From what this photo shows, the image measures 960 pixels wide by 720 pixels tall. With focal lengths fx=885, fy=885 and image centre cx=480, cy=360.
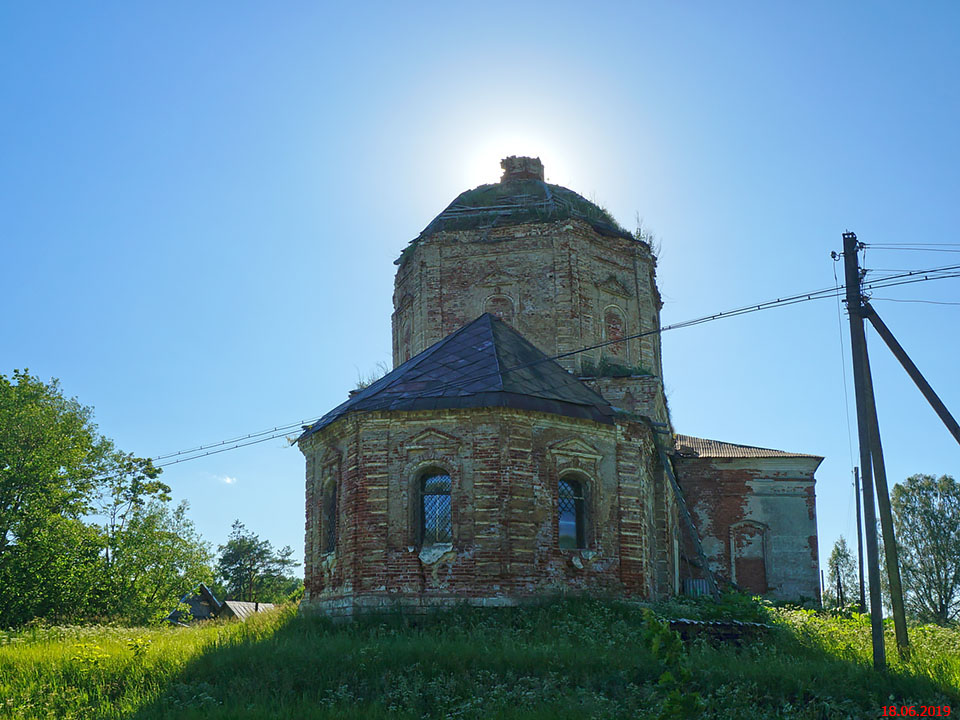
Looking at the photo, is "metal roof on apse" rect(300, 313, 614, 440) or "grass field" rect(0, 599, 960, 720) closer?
"grass field" rect(0, 599, 960, 720)

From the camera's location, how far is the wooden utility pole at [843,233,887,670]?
36.3ft

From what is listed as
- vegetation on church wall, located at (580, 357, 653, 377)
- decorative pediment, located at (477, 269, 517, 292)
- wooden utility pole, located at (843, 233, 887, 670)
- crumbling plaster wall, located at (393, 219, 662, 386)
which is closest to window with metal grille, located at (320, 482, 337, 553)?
crumbling plaster wall, located at (393, 219, 662, 386)

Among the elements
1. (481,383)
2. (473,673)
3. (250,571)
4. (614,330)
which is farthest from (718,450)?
(250,571)

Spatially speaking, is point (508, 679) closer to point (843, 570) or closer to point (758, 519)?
point (758, 519)

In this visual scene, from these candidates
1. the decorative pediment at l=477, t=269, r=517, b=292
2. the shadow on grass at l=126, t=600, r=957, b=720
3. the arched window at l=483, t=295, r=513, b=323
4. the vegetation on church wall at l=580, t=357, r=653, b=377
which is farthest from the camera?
the decorative pediment at l=477, t=269, r=517, b=292

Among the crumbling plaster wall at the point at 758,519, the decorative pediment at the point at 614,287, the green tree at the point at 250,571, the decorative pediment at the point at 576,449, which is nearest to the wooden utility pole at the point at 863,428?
the decorative pediment at the point at 576,449

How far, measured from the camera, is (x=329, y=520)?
55.7 ft

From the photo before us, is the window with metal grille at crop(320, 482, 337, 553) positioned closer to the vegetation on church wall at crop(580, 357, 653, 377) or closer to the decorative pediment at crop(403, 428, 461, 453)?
the decorative pediment at crop(403, 428, 461, 453)

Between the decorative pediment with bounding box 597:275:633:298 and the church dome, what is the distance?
3.88 feet

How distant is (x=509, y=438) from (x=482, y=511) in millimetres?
1340

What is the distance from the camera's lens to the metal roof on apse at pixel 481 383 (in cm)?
1562

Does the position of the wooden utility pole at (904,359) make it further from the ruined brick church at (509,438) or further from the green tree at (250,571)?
the green tree at (250,571)

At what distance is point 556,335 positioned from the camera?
20234 millimetres

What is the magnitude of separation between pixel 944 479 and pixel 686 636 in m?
25.8
